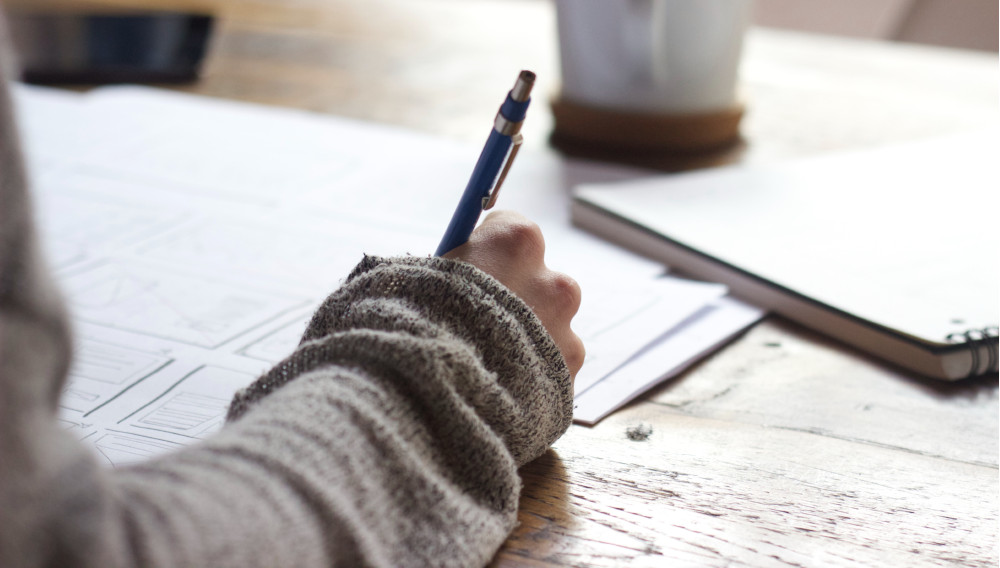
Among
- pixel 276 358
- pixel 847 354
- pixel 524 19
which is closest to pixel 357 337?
pixel 276 358

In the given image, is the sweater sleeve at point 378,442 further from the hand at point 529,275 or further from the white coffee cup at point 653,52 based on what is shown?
the white coffee cup at point 653,52

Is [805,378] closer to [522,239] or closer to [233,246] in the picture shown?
[522,239]

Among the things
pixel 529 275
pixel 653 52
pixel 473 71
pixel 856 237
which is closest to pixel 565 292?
pixel 529 275

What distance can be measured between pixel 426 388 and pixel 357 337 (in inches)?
1.2

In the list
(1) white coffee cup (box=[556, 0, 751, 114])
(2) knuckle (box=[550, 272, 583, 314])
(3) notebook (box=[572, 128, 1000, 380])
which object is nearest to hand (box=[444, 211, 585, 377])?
(2) knuckle (box=[550, 272, 583, 314])

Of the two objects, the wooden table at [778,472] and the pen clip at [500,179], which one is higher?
the pen clip at [500,179]

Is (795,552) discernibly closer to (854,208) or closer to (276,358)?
(276,358)

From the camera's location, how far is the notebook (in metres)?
0.46

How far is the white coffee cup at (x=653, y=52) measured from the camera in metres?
0.73

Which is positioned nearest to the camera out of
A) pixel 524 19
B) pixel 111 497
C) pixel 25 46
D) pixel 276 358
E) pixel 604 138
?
pixel 111 497

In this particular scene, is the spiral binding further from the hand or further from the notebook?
the hand

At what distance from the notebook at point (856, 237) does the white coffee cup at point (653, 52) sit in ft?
0.38

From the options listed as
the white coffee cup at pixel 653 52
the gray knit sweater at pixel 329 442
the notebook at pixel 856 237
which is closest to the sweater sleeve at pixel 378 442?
the gray knit sweater at pixel 329 442

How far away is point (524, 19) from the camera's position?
4.28 feet
